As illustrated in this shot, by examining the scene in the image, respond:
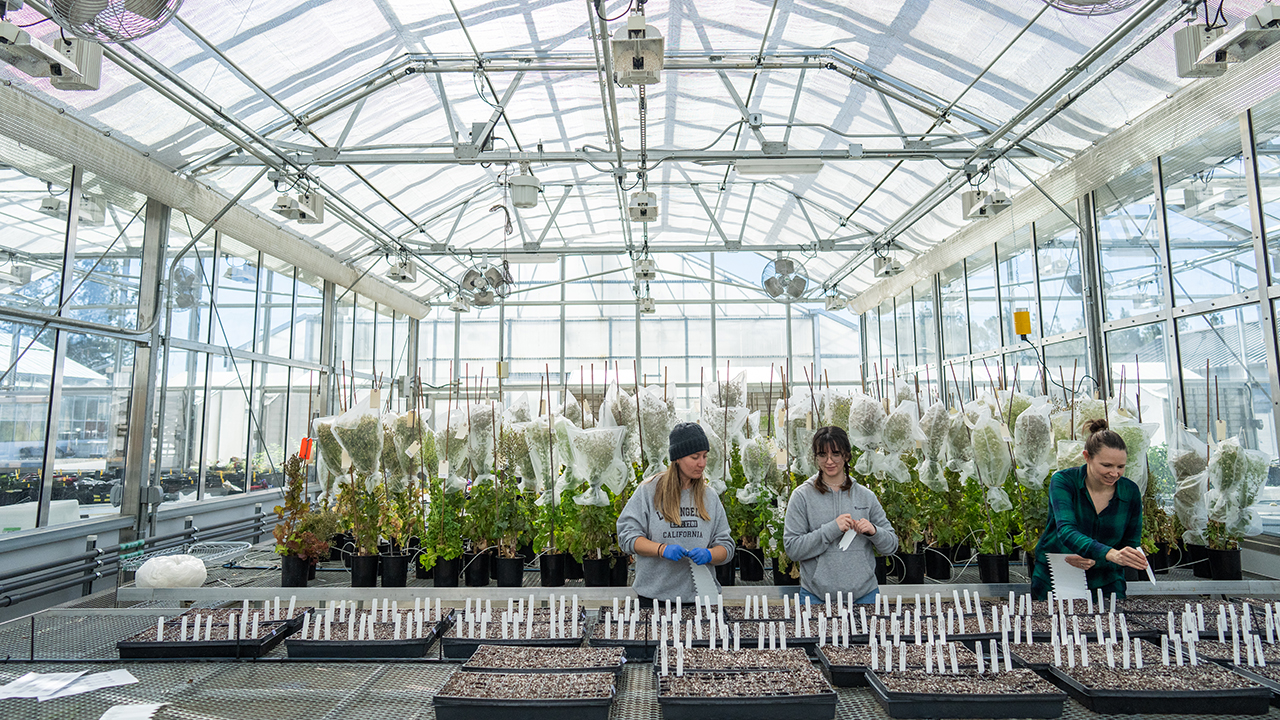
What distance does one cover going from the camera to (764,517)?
346 centimetres

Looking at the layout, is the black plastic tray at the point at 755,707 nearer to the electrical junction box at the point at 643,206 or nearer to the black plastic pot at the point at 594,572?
the black plastic pot at the point at 594,572

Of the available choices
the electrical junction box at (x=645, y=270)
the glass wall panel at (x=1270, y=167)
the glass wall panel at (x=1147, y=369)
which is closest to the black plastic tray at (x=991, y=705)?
the glass wall panel at (x=1270, y=167)

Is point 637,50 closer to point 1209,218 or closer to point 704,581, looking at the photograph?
point 704,581

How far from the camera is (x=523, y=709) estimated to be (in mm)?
1428

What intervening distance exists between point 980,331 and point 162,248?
7.98 metres

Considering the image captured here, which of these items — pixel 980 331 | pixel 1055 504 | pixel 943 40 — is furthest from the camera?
pixel 980 331

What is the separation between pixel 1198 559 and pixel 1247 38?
2.41 metres

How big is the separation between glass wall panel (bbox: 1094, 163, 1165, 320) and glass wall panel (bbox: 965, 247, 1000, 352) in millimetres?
1970

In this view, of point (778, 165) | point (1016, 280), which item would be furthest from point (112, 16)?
point (1016, 280)

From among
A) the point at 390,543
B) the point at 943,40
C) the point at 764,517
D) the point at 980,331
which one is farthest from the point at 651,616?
the point at 980,331

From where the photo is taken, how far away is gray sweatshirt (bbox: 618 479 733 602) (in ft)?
7.70

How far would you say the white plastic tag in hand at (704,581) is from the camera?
2.24m

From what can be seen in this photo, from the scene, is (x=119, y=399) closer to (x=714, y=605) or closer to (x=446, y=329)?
(x=714, y=605)

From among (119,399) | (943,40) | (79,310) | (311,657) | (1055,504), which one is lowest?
(311,657)
